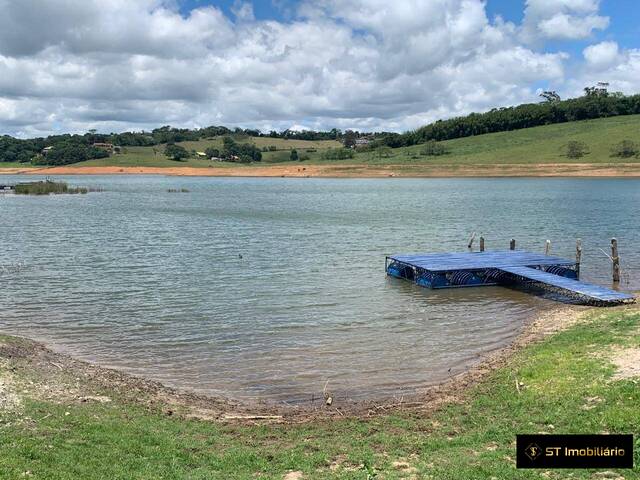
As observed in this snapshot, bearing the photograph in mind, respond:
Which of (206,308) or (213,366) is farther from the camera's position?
(206,308)

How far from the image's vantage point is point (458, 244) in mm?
43812

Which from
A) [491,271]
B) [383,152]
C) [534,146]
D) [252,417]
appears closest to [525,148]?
[534,146]

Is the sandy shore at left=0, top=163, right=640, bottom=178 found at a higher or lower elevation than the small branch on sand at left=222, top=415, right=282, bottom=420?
higher

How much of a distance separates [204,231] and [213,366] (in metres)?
34.9

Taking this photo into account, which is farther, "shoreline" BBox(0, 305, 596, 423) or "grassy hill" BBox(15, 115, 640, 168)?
"grassy hill" BBox(15, 115, 640, 168)

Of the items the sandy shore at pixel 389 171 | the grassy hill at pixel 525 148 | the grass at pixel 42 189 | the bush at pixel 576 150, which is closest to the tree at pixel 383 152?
the grassy hill at pixel 525 148

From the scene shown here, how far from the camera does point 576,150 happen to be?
132875 mm

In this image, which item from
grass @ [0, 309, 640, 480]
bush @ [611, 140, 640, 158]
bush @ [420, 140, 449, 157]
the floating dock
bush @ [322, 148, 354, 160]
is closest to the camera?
grass @ [0, 309, 640, 480]

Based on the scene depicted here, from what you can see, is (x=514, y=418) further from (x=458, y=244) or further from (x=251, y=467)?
(x=458, y=244)

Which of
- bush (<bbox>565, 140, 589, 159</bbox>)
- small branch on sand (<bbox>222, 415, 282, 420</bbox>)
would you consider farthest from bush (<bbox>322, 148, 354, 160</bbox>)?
small branch on sand (<bbox>222, 415, 282, 420</bbox>)

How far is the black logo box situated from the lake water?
639 cm

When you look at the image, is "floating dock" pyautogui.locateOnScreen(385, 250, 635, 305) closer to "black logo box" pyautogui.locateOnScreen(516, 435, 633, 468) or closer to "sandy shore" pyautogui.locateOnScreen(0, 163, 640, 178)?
"black logo box" pyautogui.locateOnScreen(516, 435, 633, 468)

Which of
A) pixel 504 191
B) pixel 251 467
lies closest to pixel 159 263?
pixel 251 467

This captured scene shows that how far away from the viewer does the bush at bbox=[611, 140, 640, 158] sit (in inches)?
4889
